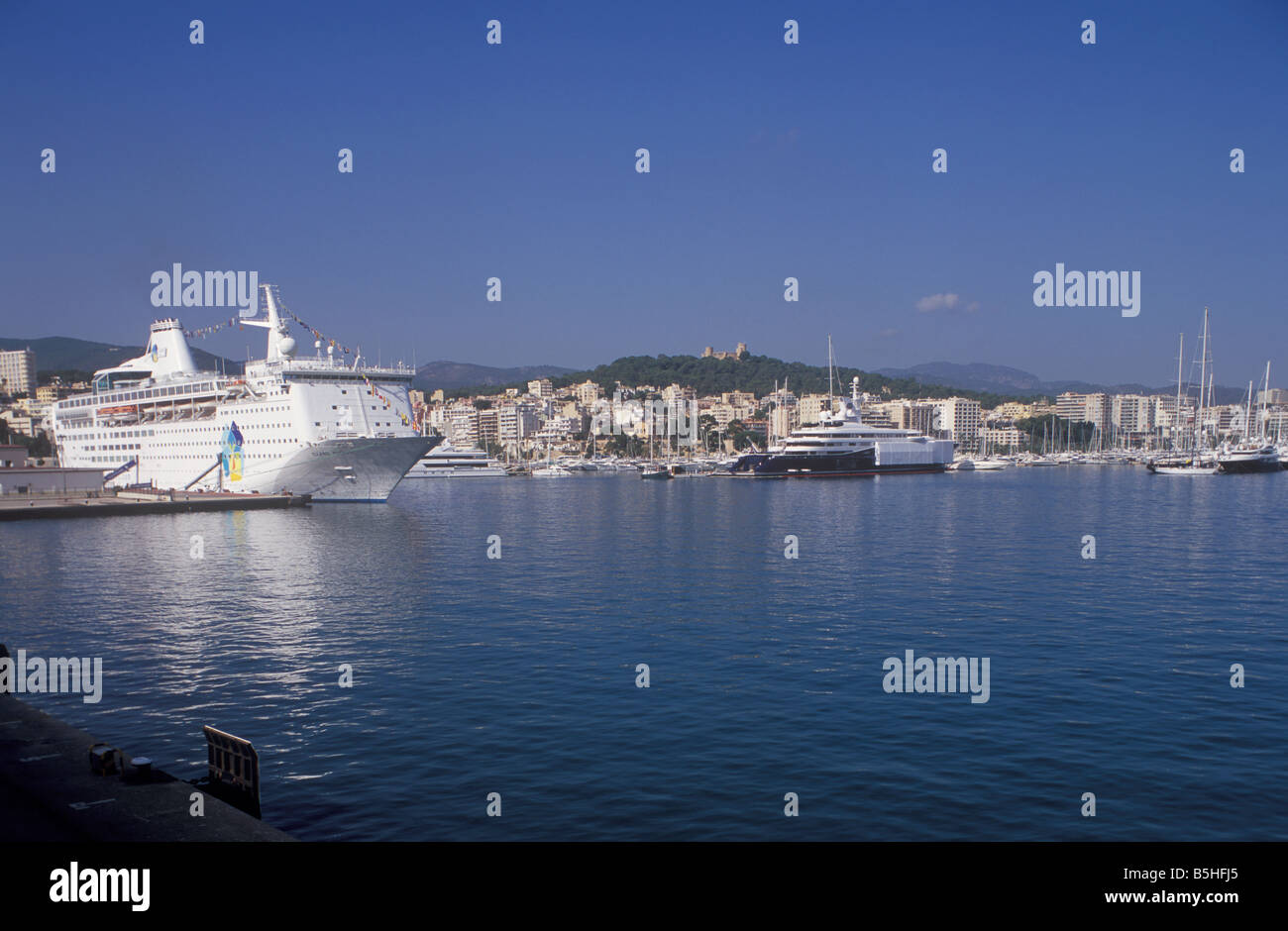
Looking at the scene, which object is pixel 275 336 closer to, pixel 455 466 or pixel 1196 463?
pixel 455 466

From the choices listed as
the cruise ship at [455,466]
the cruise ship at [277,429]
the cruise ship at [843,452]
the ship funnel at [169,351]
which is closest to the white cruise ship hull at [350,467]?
the cruise ship at [277,429]

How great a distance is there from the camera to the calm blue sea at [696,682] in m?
11.7

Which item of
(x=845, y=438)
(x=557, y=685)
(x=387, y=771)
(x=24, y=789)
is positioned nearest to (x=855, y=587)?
(x=557, y=685)

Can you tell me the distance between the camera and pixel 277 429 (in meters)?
65.6

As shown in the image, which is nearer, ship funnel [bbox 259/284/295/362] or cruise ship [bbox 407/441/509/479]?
ship funnel [bbox 259/284/295/362]

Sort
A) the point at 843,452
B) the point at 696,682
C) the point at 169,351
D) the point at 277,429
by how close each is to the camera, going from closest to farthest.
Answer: the point at 696,682 < the point at 277,429 < the point at 169,351 < the point at 843,452

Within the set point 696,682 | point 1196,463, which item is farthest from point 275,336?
point 1196,463

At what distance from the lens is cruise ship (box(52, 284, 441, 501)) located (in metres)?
64.6

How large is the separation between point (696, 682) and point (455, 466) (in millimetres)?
130758

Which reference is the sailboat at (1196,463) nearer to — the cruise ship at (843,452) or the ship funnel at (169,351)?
the cruise ship at (843,452)

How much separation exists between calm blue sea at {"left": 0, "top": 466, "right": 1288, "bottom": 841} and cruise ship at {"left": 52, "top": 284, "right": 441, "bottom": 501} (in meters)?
25.3

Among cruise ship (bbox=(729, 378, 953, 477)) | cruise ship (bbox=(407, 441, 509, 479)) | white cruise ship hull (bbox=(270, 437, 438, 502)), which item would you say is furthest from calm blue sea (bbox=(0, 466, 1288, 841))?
cruise ship (bbox=(407, 441, 509, 479))

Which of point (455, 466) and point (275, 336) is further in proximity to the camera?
point (455, 466)

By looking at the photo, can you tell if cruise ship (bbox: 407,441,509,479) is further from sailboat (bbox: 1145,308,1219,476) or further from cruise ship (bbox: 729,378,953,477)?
sailboat (bbox: 1145,308,1219,476)
